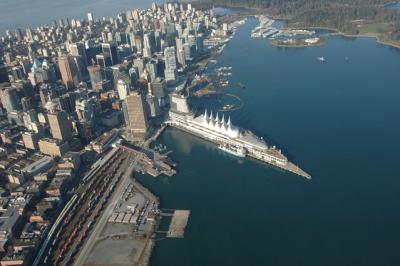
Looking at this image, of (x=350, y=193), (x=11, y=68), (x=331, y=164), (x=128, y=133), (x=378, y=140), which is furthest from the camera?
(x=11, y=68)

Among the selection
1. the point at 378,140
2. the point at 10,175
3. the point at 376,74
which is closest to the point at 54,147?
the point at 10,175

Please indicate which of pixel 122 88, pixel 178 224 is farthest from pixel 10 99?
pixel 178 224

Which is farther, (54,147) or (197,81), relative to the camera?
(197,81)

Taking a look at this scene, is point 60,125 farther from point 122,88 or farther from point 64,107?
point 122,88

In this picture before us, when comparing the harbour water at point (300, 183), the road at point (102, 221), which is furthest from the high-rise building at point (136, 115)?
the road at point (102, 221)

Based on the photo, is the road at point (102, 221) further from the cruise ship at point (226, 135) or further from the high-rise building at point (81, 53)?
the high-rise building at point (81, 53)

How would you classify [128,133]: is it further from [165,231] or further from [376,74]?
[376,74]

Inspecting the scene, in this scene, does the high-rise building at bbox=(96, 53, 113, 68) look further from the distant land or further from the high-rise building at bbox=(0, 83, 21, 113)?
the distant land

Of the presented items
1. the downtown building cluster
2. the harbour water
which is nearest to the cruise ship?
the harbour water
